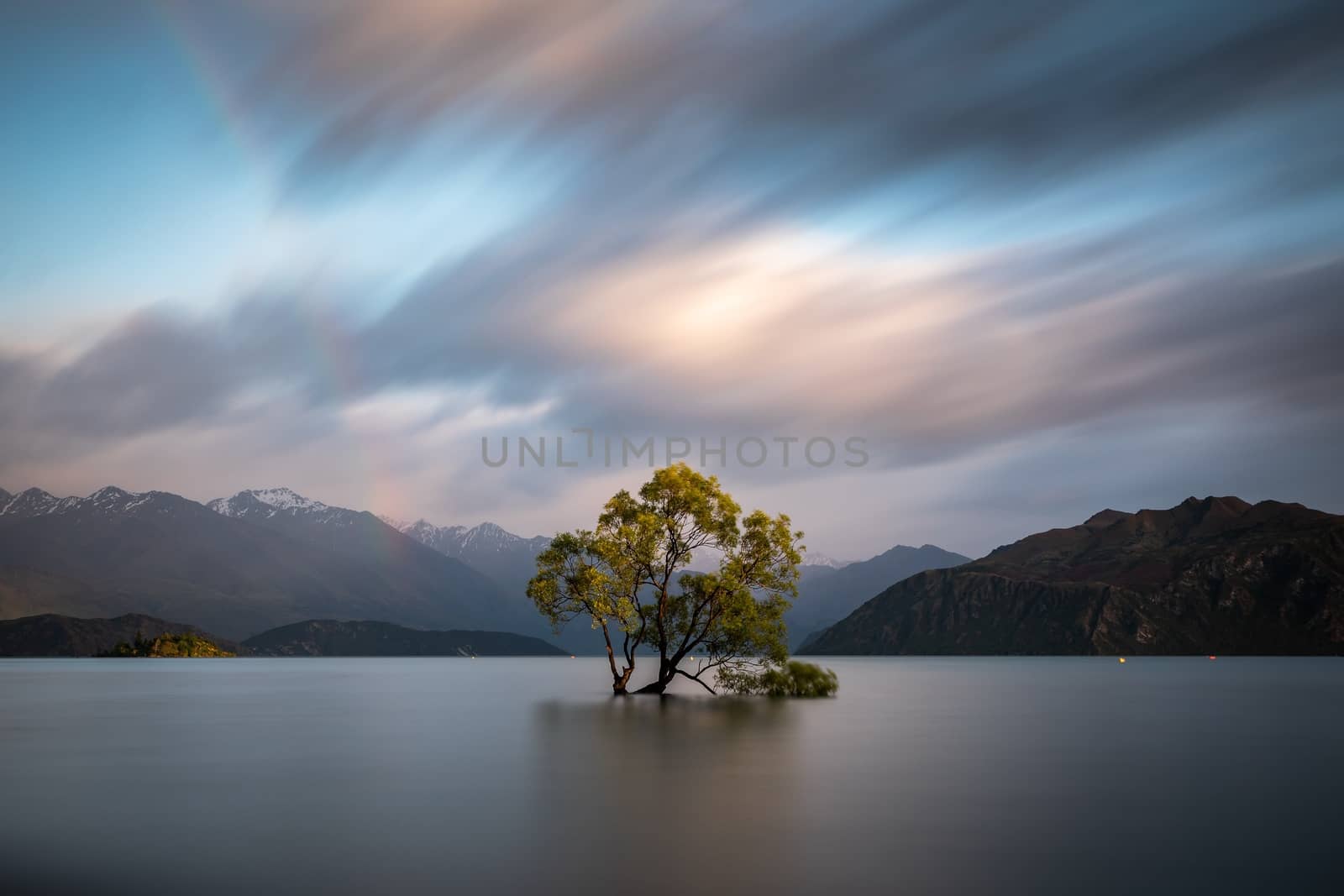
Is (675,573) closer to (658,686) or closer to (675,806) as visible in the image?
(658,686)

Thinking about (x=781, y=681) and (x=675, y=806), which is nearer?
(x=675, y=806)

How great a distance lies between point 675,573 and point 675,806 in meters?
53.7

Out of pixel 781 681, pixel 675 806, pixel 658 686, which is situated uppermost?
pixel 675 806

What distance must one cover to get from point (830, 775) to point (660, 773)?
603cm

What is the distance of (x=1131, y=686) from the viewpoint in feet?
411

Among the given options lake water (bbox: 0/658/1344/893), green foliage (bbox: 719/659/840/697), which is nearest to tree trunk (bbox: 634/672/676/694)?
green foliage (bbox: 719/659/840/697)

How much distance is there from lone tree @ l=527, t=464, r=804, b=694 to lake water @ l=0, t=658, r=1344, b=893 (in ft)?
50.8

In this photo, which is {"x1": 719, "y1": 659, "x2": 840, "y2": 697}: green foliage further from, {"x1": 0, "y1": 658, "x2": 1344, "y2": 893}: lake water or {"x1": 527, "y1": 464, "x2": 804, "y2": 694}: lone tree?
{"x1": 0, "y1": 658, "x2": 1344, "y2": 893}: lake water

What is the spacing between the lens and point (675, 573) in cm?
8225

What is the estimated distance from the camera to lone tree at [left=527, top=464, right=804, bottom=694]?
77812 mm

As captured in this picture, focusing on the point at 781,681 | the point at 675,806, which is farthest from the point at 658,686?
the point at 675,806

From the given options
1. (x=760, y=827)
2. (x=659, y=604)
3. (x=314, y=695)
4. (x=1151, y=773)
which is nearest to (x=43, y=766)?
(x=760, y=827)

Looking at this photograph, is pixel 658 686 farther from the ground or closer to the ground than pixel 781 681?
closer to the ground

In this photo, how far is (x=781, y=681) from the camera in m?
88.2
